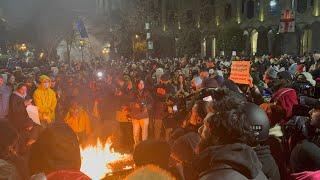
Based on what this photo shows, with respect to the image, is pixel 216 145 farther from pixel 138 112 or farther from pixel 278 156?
pixel 138 112

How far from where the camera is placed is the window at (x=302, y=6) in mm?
49250

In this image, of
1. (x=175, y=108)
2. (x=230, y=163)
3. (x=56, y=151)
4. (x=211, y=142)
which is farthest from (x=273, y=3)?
(x=230, y=163)

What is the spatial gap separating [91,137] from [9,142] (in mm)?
7957

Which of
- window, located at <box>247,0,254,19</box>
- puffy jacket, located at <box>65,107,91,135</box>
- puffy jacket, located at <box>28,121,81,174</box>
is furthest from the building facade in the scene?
puffy jacket, located at <box>28,121,81,174</box>

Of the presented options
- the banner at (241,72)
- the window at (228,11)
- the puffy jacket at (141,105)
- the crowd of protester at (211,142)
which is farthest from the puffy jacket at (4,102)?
the window at (228,11)

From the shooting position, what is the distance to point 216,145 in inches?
118

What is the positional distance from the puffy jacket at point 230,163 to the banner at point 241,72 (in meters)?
7.46

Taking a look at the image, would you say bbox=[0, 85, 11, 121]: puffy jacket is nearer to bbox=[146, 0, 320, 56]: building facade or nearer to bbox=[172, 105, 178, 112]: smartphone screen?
bbox=[172, 105, 178, 112]: smartphone screen

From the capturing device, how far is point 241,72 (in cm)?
1055

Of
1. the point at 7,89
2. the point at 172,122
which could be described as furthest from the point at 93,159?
the point at 7,89

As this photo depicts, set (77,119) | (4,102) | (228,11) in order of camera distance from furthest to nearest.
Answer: (228,11)
(77,119)
(4,102)

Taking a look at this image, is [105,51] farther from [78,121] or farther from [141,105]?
[78,121]

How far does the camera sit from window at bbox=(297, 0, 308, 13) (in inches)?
1939

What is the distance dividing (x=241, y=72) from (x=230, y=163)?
797 cm
